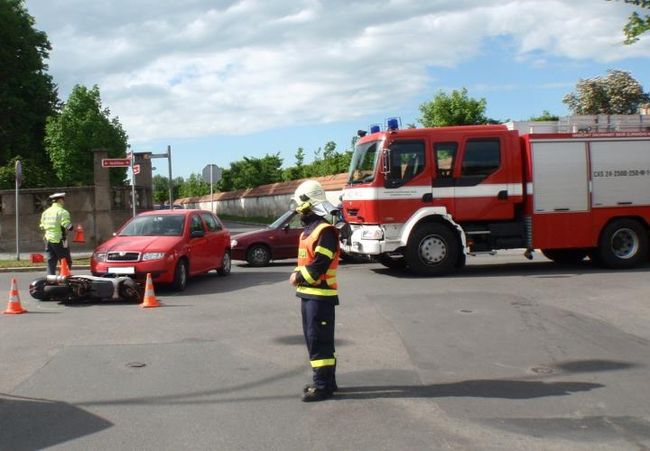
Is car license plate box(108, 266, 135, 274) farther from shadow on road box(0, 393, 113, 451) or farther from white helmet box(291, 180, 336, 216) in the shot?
white helmet box(291, 180, 336, 216)

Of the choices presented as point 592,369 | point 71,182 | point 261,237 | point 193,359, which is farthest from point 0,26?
point 592,369

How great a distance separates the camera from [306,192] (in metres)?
5.66

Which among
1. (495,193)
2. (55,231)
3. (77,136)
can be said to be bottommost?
(55,231)

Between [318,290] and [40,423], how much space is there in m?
2.35

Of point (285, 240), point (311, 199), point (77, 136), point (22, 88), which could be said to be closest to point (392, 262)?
point (285, 240)

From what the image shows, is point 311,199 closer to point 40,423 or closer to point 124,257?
point 40,423

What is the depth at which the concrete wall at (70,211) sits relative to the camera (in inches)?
867

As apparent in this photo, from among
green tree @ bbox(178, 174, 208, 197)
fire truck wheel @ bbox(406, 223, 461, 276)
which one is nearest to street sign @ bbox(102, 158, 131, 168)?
fire truck wheel @ bbox(406, 223, 461, 276)

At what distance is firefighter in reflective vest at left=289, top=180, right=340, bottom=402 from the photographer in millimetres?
5465

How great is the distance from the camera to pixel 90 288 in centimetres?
1072

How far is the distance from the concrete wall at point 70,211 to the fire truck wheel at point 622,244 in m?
15.5

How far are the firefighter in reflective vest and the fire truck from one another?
7621mm

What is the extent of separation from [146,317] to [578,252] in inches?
404

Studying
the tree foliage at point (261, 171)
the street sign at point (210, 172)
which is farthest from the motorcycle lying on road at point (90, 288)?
the tree foliage at point (261, 171)
